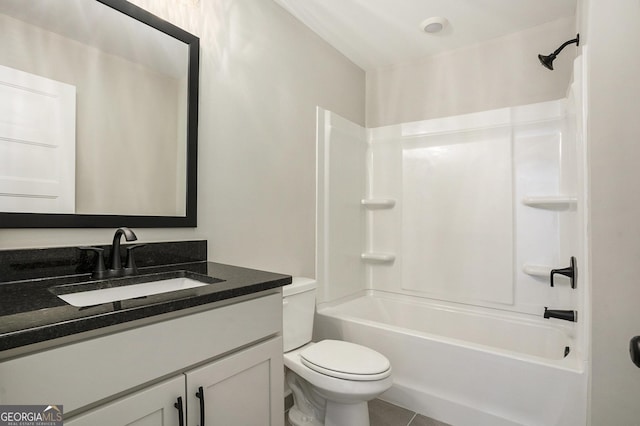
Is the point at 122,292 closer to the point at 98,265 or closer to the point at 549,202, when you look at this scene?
the point at 98,265

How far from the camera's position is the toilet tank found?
1.83 metres

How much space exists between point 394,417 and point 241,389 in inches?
49.7

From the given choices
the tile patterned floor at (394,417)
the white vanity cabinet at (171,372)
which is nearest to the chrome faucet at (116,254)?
the white vanity cabinet at (171,372)

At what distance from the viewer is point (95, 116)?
4.43 feet

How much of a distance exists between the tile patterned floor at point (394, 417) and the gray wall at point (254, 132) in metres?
0.95

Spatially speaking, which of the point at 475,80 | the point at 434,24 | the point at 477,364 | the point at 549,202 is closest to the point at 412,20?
the point at 434,24

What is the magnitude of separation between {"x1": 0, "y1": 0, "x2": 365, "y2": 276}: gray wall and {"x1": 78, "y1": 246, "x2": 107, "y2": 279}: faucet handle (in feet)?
0.29

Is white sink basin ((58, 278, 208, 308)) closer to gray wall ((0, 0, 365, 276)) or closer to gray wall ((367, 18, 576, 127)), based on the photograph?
gray wall ((0, 0, 365, 276))

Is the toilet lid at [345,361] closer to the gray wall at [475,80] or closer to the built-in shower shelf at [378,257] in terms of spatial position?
the built-in shower shelf at [378,257]

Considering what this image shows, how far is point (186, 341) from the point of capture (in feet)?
3.17

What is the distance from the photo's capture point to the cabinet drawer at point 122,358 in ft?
2.29

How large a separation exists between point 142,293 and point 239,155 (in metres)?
0.93

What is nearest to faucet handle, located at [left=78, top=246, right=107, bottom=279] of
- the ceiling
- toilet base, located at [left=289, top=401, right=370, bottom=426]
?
toilet base, located at [left=289, top=401, right=370, bottom=426]

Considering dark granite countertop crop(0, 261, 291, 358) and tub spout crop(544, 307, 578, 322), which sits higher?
dark granite countertop crop(0, 261, 291, 358)
